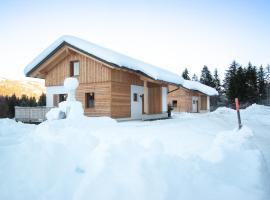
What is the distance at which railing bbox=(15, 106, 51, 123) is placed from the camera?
17.1 metres

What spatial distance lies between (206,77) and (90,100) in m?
49.1

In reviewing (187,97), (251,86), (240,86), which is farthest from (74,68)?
(251,86)

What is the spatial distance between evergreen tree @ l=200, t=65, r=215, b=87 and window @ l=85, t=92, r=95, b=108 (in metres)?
47.3

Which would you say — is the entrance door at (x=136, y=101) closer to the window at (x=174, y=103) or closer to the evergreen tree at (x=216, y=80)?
the window at (x=174, y=103)

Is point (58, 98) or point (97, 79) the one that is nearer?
point (97, 79)

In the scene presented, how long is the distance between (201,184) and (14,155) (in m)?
4.35

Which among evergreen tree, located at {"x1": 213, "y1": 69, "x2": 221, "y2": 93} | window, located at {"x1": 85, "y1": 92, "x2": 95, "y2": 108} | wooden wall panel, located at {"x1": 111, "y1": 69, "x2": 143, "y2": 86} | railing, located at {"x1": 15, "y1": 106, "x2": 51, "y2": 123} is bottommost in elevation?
railing, located at {"x1": 15, "y1": 106, "x2": 51, "y2": 123}

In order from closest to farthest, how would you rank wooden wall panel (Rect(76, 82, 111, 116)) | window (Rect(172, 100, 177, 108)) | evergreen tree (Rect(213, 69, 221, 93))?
1. wooden wall panel (Rect(76, 82, 111, 116))
2. window (Rect(172, 100, 177, 108))
3. evergreen tree (Rect(213, 69, 221, 93))

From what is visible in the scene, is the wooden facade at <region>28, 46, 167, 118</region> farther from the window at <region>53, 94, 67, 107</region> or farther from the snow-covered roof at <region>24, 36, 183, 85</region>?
the window at <region>53, 94, 67, 107</region>

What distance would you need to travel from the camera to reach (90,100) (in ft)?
59.1

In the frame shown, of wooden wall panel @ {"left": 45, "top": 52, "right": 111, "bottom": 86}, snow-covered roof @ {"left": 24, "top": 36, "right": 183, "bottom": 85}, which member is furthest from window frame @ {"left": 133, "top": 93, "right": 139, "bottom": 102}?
wooden wall panel @ {"left": 45, "top": 52, "right": 111, "bottom": 86}

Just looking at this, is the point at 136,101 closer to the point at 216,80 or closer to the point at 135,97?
the point at 135,97

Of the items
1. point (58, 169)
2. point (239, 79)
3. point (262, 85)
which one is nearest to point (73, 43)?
point (58, 169)

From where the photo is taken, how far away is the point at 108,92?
16.6m
